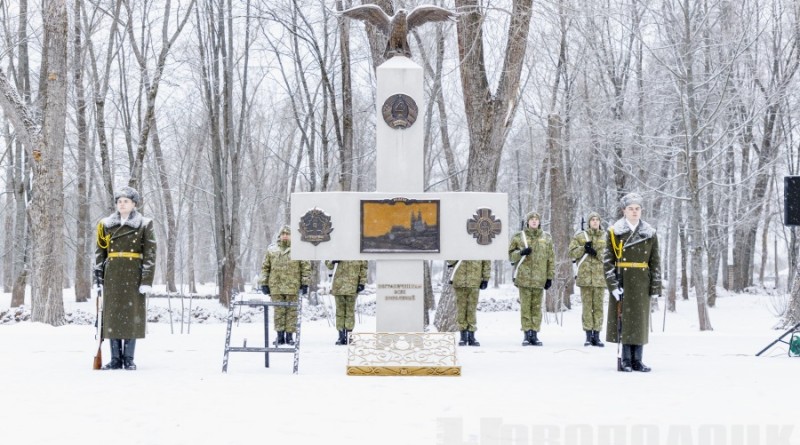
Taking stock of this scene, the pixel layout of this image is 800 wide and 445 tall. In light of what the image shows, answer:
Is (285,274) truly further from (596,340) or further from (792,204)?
(792,204)

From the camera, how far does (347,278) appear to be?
1090cm

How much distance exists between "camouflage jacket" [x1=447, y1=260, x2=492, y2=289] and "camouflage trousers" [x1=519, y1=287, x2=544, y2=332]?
2.32ft

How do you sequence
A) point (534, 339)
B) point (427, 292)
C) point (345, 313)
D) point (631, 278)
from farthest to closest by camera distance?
point (427, 292) < point (345, 313) < point (534, 339) < point (631, 278)

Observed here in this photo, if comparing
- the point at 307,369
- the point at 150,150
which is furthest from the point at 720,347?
the point at 150,150

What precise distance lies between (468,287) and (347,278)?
174 cm

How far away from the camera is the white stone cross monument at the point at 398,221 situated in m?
8.28

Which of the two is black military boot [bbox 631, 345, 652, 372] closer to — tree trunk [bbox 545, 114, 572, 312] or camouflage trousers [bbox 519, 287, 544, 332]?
camouflage trousers [bbox 519, 287, 544, 332]

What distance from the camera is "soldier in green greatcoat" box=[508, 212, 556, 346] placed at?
34.8 ft

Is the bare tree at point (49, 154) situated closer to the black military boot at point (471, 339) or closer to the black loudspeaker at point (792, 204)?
the black military boot at point (471, 339)

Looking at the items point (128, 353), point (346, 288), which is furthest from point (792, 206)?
point (128, 353)

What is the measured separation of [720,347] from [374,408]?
6.30 meters

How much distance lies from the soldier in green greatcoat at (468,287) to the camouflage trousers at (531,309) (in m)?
0.66

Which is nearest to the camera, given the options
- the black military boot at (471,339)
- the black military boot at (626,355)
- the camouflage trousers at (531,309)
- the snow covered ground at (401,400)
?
the snow covered ground at (401,400)

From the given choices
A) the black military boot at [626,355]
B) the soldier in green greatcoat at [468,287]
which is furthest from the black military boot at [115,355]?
the black military boot at [626,355]
